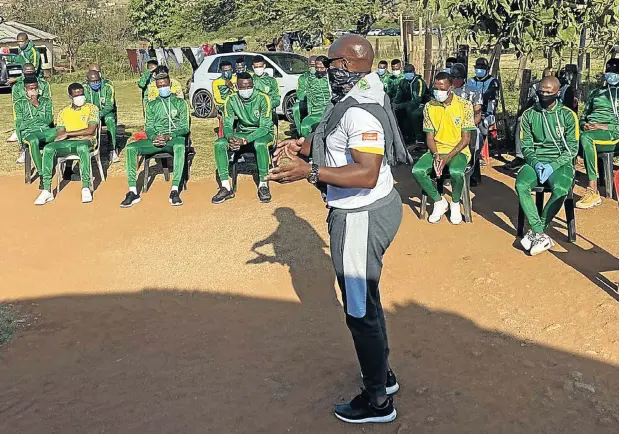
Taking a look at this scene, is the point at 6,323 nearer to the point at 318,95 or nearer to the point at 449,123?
the point at 449,123

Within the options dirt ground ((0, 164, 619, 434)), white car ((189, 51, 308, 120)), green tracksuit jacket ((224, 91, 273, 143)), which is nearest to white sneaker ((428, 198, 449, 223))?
dirt ground ((0, 164, 619, 434))

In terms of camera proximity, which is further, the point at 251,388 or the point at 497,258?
the point at 497,258

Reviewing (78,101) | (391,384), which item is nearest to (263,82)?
(78,101)

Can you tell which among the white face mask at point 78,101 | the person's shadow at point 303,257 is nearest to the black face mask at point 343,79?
the person's shadow at point 303,257

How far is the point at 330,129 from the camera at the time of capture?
3.15m

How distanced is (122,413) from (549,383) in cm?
246

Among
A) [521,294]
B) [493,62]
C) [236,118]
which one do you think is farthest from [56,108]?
[521,294]

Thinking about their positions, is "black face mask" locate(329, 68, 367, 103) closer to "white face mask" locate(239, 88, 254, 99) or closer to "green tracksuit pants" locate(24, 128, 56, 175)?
"white face mask" locate(239, 88, 254, 99)

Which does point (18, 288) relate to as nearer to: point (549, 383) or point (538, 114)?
point (549, 383)

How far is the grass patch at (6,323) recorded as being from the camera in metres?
4.75

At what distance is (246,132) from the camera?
886cm

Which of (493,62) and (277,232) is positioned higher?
(493,62)

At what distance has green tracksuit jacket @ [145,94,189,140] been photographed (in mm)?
8852

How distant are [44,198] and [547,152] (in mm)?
6019
